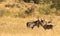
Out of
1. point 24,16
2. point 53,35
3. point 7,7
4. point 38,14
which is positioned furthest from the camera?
point 7,7

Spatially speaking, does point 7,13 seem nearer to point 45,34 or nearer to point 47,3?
point 47,3

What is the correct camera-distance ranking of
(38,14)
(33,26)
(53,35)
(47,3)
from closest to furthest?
(53,35)
(33,26)
(38,14)
(47,3)

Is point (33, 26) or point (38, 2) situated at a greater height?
point (33, 26)

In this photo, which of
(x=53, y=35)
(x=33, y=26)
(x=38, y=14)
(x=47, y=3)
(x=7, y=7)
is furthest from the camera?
(x=47, y=3)

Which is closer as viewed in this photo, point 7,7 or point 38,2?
point 7,7

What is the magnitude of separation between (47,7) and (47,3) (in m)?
3.23

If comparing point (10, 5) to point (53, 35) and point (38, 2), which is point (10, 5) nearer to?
point (38, 2)

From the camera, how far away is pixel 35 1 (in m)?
38.8

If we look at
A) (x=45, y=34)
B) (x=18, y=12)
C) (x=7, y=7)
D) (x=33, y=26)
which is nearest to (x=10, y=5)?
(x=7, y=7)

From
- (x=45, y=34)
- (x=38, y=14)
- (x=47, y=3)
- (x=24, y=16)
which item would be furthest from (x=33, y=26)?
(x=47, y=3)

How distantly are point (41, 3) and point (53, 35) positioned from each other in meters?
22.6

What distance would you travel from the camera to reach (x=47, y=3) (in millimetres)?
37344

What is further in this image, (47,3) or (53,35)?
(47,3)

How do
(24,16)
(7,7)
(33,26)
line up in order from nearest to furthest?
(33,26), (24,16), (7,7)
